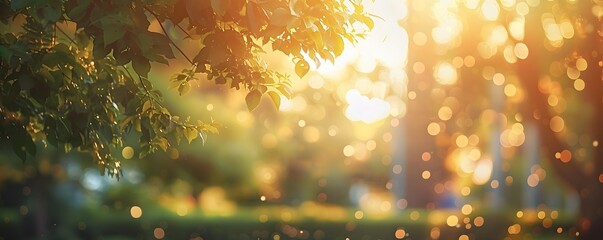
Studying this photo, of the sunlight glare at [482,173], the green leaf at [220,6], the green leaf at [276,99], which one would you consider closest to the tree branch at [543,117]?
the green leaf at [276,99]

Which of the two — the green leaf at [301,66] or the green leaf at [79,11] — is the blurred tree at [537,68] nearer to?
the green leaf at [301,66]

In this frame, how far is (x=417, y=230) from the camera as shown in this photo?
2480cm

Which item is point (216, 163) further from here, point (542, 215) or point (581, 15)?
point (581, 15)

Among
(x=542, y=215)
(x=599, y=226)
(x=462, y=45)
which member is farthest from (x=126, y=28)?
(x=542, y=215)

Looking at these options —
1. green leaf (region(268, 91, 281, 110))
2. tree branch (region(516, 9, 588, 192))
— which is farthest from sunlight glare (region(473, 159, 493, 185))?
green leaf (region(268, 91, 281, 110))

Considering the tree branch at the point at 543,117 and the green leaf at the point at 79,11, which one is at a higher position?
the tree branch at the point at 543,117

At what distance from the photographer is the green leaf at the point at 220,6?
598 centimetres

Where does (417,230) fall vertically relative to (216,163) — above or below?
below

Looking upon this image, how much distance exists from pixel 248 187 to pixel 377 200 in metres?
49.1

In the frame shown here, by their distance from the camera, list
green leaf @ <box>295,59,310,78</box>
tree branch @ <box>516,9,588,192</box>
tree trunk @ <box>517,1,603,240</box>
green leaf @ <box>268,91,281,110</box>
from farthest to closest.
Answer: tree branch @ <box>516,9,588,192</box> → tree trunk @ <box>517,1,603,240</box> → green leaf @ <box>268,91,281,110</box> → green leaf @ <box>295,59,310,78</box>

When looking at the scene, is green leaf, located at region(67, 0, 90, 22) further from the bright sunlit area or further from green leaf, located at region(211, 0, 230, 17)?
green leaf, located at region(211, 0, 230, 17)

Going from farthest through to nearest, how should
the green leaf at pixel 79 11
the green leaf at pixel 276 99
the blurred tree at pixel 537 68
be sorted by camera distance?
1. the blurred tree at pixel 537 68
2. the green leaf at pixel 276 99
3. the green leaf at pixel 79 11

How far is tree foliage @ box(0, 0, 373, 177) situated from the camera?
6.28 m

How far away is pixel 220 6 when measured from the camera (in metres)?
6.02
